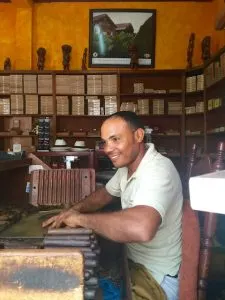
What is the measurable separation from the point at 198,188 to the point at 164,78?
609 centimetres

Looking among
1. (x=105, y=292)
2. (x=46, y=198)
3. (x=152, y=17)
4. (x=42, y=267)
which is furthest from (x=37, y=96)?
(x=42, y=267)

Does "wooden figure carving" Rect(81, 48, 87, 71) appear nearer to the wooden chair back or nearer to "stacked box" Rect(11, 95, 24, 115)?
"stacked box" Rect(11, 95, 24, 115)

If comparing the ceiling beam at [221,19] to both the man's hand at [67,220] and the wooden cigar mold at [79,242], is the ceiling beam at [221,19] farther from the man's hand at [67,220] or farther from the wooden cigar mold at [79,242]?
the wooden cigar mold at [79,242]

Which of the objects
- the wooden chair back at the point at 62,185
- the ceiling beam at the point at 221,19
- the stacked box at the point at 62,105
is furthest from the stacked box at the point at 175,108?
the wooden chair back at the point at 62,185

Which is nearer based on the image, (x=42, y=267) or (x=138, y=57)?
(x=42, y=267)

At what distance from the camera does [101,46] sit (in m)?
6.59

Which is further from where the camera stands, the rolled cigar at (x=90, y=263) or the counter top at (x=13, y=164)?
the counter top at (x=13, y=164)

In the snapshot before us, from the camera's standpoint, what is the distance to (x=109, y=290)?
5.04 feet

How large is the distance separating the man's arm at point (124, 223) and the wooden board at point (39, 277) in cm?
59

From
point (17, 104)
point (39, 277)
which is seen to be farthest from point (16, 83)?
point (39, 277)

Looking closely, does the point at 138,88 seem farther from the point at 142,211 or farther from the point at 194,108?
the point at 142,211

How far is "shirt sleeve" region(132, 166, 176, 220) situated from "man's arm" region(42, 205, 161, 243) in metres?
0.04

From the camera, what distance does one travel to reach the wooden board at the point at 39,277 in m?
0.77

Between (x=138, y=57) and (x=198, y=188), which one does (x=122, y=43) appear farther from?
(x=198, y=188)
